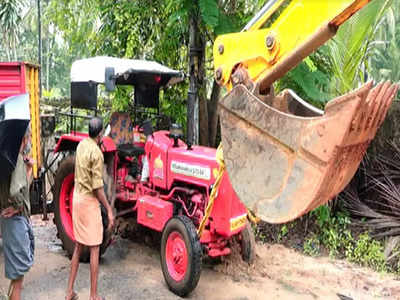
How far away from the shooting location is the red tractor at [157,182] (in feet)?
14.1

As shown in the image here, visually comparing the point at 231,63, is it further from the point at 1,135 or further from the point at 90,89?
the point at 90,89

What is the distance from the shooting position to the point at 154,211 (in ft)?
15.5

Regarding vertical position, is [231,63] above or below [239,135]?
above

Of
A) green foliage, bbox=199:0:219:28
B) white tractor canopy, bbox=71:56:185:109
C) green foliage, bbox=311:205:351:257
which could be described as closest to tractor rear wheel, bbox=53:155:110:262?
white tractor canopy, bbox=71:56:185:109

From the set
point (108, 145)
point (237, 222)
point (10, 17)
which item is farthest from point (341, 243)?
point (10, 17)

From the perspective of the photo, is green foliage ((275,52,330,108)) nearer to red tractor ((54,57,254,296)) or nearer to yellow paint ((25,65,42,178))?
red tractor ((54,57,254,296))

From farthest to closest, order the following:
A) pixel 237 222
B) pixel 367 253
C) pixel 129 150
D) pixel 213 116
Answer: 1. pixel 213 116
2. pixel 367 253
3. pixel 129 150
4. pixel 237 222

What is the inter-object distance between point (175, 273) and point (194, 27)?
335 centimetres

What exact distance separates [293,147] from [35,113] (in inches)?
153

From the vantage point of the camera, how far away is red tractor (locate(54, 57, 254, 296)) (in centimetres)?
430

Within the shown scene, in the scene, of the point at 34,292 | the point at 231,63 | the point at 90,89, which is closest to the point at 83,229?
the point at 34,292

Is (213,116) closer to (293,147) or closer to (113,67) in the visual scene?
(113,67)

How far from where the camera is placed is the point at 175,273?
4.38 metres

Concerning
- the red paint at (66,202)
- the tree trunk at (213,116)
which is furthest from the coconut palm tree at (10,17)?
the red paint at (66,202)
